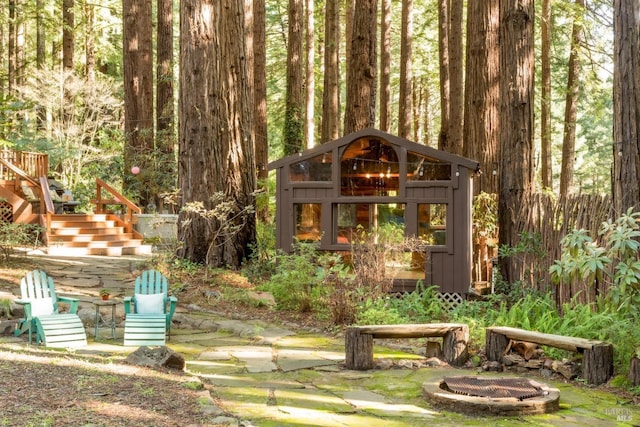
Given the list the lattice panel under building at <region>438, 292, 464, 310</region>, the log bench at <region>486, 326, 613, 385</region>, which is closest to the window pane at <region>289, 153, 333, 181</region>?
the lattice panel under building at <region>438, 292, 464, 310</region>

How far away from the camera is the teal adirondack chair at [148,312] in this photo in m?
8.59

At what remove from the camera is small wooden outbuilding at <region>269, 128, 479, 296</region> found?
1165cm

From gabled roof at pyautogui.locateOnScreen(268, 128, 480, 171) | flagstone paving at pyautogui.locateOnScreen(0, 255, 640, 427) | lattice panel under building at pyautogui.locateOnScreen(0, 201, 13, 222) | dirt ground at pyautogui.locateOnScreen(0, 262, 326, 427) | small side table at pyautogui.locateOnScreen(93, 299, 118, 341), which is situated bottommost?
flagstone paving at pyautogui.locateOnScreen(0, 255, 640, 427)

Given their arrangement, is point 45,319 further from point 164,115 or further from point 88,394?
point 164,115

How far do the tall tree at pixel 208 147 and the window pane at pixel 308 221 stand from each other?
1.70 m

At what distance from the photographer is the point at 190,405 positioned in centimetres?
571

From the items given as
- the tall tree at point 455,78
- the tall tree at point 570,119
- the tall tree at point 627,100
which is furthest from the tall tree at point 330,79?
the tall tree at point 627,100

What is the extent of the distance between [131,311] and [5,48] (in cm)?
3355

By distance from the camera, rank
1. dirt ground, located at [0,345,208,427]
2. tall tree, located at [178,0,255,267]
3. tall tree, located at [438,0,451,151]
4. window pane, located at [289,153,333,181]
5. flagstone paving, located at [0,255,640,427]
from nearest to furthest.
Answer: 1. dirt ground, located at [0,345,208,427]
2. flagstone paving, located at [0,255,640,427]
3. window pane, located at [289,153,333,181]
4. tall tree, located at [178,0,255,267]
5. tall tree, located at [438,0,451,151]

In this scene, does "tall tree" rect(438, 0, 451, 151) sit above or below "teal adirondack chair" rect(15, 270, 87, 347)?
above

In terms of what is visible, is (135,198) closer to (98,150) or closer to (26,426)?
(98,150)

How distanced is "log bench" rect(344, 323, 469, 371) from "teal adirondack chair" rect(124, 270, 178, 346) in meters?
2.44

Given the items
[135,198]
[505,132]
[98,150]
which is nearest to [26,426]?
[505,132]

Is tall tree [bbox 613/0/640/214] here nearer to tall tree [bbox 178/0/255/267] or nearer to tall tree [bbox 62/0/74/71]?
tall tree [bbox 178/0/255/267]
